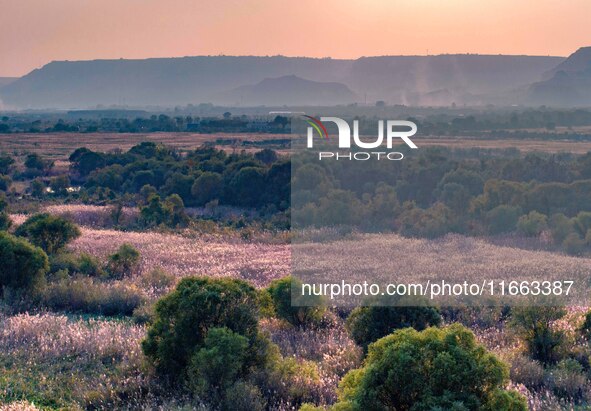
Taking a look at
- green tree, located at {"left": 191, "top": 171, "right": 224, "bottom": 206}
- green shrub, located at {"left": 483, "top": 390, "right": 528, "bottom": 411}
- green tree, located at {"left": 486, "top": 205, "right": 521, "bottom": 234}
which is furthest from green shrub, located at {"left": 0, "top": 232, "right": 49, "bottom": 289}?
green tree, located at {"left": 191, "top": 171, "right": 224, "bottom": 206}

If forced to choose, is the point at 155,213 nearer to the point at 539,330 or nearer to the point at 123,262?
the point at 123,262

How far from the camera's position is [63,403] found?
9.24 meters

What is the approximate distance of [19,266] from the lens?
50.0 ft

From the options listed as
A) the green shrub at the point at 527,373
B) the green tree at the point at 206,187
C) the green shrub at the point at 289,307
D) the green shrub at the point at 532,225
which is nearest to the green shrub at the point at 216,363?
the green shrub at the point at 527,373

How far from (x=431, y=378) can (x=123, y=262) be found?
1319 cm

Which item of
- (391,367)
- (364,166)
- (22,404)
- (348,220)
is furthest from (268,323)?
(364,166)

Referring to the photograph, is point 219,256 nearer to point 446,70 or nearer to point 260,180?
point 260,180

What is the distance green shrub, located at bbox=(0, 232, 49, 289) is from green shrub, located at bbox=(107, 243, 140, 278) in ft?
10.1

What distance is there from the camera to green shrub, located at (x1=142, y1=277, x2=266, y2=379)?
10.0 metres

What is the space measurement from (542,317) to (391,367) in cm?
591

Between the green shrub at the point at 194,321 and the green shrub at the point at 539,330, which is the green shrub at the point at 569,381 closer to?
the green shrub at the point at 539,330

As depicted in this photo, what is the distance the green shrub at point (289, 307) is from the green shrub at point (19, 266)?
5095 millimetres

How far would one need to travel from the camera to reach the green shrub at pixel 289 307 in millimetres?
13648

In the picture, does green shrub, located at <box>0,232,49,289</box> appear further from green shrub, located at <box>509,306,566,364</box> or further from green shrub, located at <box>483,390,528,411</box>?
green shrub, located at <box>483,390,528,411</box>
